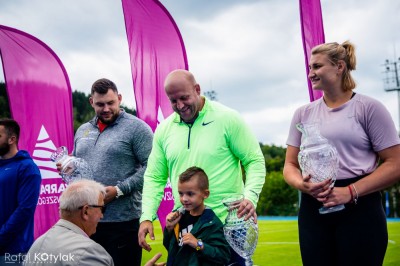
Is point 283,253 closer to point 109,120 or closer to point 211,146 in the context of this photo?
point 109,120

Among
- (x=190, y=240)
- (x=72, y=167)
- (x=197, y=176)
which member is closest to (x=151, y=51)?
(x=72, y=167)

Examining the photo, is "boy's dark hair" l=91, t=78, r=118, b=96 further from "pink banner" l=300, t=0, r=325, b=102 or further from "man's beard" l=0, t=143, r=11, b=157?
"pink banner" l=300, t=0, r=325, b=102

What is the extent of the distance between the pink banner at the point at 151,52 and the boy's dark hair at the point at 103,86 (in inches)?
122

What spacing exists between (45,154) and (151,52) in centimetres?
Result: 261

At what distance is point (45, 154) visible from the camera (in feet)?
26.6

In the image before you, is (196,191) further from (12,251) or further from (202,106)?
(12,251)

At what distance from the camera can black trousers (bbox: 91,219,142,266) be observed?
3.93 metres

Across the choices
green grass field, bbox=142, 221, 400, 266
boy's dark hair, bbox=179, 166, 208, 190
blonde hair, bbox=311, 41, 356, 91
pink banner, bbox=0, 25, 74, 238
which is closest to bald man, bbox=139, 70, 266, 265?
boy's dark hair, bbox=179, 166, 208, 190

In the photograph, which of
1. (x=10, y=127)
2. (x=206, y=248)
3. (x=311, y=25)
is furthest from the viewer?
(x=311, y=25)

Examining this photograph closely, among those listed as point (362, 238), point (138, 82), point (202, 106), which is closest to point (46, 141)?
point (138, 82)

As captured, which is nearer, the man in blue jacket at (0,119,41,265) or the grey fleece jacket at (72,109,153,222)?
the grey fleece jacket at (72,109,153,222)

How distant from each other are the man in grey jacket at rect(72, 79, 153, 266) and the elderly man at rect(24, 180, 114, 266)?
106 cm

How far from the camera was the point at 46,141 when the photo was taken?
818 cm

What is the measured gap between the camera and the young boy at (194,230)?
9.12 ft
